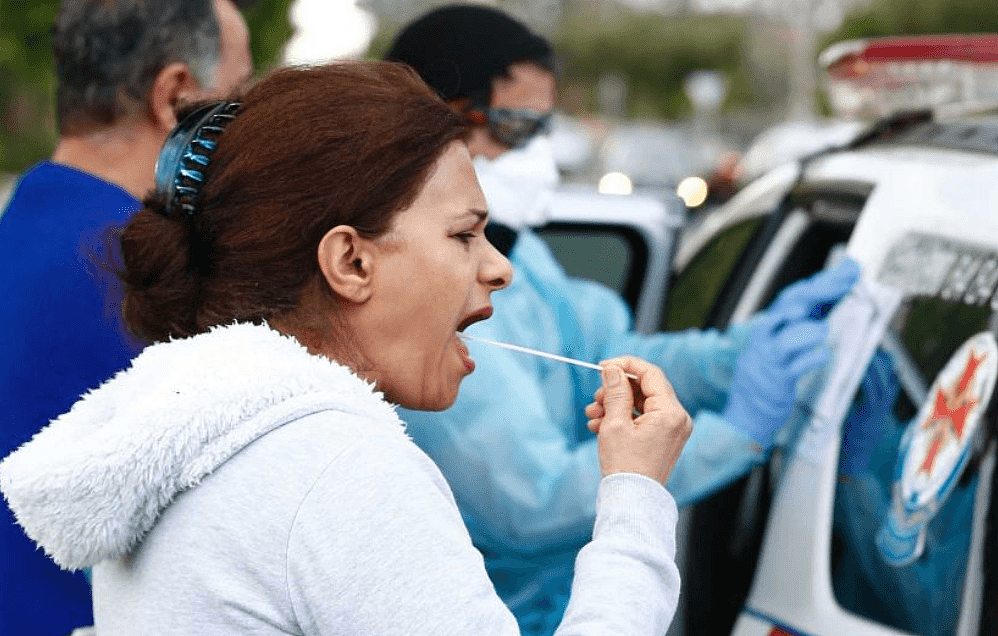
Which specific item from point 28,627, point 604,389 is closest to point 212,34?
point 28,627

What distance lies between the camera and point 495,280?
155 centimetres

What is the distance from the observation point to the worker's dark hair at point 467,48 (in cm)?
259

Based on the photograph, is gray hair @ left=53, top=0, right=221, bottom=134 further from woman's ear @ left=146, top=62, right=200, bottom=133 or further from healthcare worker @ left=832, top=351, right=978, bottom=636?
healthcare worker @ left=832, top=351, right=978, bottom=636

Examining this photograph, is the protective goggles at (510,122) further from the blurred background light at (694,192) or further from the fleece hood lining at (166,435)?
the blurred background light at (694,192)

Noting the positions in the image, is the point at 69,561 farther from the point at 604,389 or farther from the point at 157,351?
the point at 604,389

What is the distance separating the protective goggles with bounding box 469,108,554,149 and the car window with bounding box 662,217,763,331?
0.59 meters

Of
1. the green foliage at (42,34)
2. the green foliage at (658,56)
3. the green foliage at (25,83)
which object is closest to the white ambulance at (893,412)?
the green foliage at (42,34)

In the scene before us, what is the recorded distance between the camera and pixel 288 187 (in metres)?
1.43

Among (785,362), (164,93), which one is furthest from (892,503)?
(164,93)

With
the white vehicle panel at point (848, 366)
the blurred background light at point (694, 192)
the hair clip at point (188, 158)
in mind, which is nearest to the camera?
the hair clip at point (188, 158)

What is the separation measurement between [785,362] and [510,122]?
0.71 meters

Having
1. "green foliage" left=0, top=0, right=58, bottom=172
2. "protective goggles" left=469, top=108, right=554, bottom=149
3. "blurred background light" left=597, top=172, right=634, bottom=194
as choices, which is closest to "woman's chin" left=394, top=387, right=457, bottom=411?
"protective goggles" left=469, top=108, right=554, bottom=149

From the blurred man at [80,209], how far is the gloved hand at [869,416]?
1.10 meters

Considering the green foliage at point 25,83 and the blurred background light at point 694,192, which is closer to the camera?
the blurred background light at point 694,192
